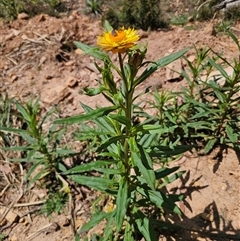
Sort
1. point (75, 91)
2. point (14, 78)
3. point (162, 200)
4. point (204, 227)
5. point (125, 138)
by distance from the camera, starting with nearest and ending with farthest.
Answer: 1. point (125, 138)
2. point (162, 200)
3. point (204, 227)
4. point (75, 91)
5. point (14, 78)

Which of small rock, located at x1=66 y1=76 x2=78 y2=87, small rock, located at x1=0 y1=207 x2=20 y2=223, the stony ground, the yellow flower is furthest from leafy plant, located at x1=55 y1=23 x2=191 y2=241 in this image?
small rock, located at x1=66 y1=76 x2=78 y2=87

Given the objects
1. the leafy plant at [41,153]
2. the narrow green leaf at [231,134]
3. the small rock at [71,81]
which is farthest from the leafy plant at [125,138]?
the small rock at [71,81]

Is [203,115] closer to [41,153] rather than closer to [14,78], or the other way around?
[41,153]

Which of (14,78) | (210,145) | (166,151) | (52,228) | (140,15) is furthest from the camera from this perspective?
(140,15)

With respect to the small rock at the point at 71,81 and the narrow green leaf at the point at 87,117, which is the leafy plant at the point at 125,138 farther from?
the small rock at the point at 71,81

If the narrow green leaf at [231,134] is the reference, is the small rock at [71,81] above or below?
above

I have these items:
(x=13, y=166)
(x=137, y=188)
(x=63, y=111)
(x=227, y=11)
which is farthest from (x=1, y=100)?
(x=227, y=11)

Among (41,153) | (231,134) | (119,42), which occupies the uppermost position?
(119,42)

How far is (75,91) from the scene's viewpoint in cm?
480

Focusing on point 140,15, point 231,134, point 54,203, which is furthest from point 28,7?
point 231,134

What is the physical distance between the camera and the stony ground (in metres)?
3.15

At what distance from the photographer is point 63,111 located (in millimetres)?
4543

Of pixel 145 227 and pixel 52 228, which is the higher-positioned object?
pixel 145 227

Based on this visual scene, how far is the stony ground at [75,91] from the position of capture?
3.15 meters
